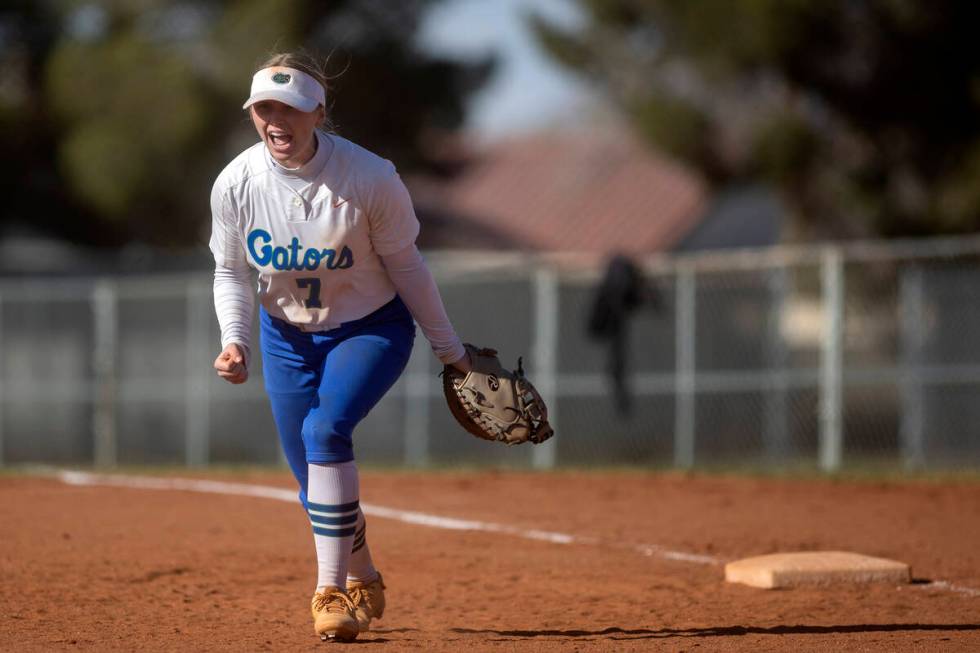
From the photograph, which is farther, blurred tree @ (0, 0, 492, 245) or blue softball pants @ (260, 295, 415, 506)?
blurred tree @ (0, 0, 492, 245)

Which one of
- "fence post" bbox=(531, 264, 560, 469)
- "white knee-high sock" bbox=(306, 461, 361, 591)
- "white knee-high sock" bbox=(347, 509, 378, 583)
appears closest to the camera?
"white knee-high sock" bbox=(306, 461, 361, 591)

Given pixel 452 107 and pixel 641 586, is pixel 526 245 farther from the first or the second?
pixel 641 586

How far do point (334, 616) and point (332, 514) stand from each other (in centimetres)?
37

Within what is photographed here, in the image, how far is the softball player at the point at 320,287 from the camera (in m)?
5.52

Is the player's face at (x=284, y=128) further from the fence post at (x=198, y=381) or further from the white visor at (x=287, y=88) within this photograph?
the fence post at (x=198, y=381)

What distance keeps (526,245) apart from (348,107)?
11.8 m

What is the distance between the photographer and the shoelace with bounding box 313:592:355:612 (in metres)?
5.57

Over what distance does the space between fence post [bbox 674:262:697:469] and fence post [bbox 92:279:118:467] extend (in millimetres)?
7235

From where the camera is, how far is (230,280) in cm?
586

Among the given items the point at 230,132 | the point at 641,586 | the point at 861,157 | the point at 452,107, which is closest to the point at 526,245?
the point at 452,107

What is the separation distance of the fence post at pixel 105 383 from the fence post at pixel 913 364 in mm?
9775

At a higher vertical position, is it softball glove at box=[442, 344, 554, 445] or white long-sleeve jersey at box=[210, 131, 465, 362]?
white long-sleeve jersey at box=[210, 131, 465, 362]

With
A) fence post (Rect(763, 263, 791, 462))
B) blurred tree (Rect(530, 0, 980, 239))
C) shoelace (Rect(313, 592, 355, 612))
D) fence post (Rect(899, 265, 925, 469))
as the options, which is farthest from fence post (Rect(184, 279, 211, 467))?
shoelace (Rect(313, 592, 355, 612))

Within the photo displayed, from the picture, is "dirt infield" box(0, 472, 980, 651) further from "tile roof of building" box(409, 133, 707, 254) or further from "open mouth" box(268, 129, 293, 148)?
"tile roof of building" box(409, 133, 707, 254)
